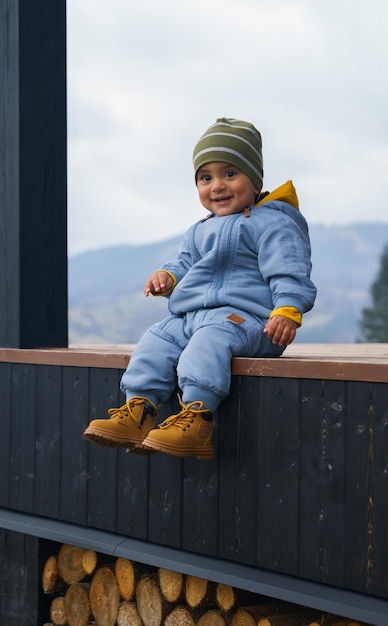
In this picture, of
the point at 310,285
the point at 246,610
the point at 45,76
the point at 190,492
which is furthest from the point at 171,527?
the point at 45,76

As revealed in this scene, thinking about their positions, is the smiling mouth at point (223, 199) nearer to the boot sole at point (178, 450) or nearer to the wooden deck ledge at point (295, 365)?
the wooden deck ledge at point (295, 365)

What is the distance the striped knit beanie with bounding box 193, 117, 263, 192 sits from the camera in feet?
10.8

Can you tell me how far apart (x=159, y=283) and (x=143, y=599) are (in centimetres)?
125

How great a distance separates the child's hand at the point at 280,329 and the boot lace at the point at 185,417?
0.33 metres

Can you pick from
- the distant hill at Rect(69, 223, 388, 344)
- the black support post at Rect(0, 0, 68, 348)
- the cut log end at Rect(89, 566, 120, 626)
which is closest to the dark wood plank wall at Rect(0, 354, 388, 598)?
the cut log end at Rect(89, 566, 120, 626)

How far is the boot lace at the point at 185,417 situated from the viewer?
2.93 metres

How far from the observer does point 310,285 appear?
314cm

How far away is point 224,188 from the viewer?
132 inches

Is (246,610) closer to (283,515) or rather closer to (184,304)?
(283,515)

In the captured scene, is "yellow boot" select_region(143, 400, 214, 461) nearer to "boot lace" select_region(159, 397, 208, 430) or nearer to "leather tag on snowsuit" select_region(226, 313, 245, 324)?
"boot lace" select_region(159, 397, 208, 430)

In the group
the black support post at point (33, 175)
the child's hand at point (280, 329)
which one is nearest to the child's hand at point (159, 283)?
the child's hand at point (280, 329)

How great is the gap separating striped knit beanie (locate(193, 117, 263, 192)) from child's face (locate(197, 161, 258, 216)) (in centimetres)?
3

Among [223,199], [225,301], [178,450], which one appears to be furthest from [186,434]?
[223,199]

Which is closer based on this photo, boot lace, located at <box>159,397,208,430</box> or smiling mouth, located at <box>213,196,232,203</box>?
boot lace, located at <box>159,397,208,430</box>
